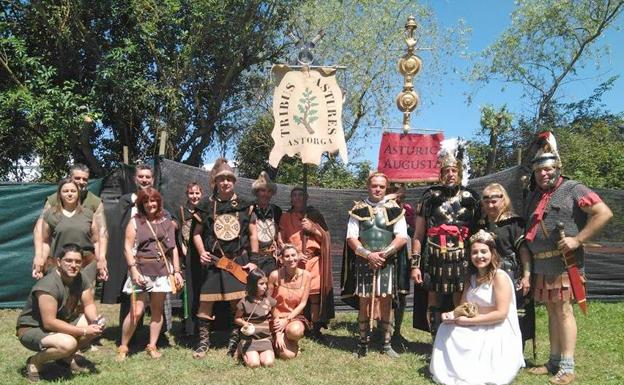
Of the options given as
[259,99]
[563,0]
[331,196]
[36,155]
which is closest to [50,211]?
[331,196]

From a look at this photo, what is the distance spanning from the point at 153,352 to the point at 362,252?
1.67m

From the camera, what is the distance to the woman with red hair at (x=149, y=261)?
3.96m

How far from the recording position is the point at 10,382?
3.40 metres

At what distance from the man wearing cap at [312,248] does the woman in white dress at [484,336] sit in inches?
48.7

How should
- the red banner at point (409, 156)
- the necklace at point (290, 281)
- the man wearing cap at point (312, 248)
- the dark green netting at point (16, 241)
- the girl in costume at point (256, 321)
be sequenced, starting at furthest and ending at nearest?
1. the dark green netting at point (16, 241)
2. the red banner at point (409, 156)
3. the man wearing cap at point (312, 248)
4. the necklace at point (290, 281)
5. the girl in costume at point (256, 321)

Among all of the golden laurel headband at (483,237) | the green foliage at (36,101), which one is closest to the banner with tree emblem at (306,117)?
the golden laurel headband at (483,237)

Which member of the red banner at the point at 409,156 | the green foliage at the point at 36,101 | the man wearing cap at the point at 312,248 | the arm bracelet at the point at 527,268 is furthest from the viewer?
the green foliage at the point at 36,101

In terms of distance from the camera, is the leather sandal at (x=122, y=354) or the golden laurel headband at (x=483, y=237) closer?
the golden laurel headband at (x=483, y=237)

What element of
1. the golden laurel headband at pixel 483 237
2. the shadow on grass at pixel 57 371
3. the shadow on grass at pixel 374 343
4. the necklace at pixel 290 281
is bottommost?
the shadow on grass at pixel 57 371

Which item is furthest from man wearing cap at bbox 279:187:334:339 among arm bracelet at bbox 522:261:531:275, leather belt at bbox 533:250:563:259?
leather belt at bbox 533:250:563:259

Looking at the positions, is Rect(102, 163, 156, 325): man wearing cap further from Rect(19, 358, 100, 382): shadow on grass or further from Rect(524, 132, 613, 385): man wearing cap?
Rect(524, 132, 613, 385): man wearing cap

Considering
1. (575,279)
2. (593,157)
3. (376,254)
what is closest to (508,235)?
(575,279)

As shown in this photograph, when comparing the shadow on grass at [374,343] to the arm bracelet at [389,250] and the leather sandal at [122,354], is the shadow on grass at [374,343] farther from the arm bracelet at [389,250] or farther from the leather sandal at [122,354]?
the leather sandal at [122,354]

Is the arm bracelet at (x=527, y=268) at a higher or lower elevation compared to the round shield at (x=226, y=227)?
lower
